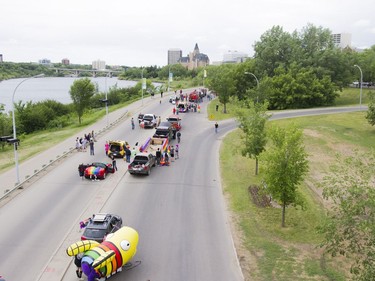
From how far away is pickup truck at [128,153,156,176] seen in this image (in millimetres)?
27625

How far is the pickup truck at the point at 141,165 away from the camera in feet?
90.6

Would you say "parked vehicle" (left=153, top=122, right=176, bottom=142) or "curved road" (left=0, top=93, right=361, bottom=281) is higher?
"parked vehicle" (left=153, top=122, right=176, bottom=142)

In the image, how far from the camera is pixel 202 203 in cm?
2298

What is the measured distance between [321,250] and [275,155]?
4959mm

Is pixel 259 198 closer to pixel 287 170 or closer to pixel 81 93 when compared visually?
pixel 287 170

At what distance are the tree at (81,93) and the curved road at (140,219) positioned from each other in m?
18.1

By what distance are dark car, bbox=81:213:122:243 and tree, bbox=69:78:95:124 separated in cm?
3394

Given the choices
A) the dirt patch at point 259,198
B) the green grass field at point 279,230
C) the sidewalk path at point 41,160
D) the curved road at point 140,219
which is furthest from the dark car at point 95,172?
the dirt patch at point 259,198

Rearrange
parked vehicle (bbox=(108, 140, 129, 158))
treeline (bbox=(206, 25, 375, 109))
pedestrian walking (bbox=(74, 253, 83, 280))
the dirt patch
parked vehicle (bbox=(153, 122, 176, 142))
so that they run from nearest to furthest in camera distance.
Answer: pedestrian walking (bbox=(74, 253, 83, 280))
the dirt patch
parked vehicle (bbox=(108, 140, 129, 158))
parked vehicle (bbox=(153, 122, 176, 142))
treeline (bbox=(206, 25, 375, 109))

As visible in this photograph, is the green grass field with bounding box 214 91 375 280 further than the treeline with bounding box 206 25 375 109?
No

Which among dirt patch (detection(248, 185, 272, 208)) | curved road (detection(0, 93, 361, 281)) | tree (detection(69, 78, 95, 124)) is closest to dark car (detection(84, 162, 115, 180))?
curved road (detection(0, 93, 361, 281))

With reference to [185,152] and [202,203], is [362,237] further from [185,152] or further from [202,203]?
[185,152]

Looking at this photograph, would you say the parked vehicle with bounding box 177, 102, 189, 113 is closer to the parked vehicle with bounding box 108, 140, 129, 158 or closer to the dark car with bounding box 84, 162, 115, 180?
the parked vehicle with bounding box 108, 140, 129, 158

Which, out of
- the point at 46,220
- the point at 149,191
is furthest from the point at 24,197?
the point at 149,191
